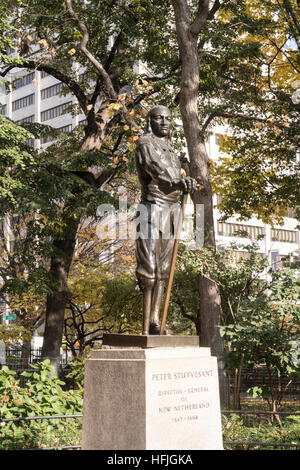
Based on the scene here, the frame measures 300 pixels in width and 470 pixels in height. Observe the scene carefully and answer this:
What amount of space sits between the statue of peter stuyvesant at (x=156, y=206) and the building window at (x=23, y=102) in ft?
202

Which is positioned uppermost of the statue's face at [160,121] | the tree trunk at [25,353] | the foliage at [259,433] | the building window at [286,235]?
the building window at [286,235]

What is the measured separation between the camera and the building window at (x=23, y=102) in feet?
221

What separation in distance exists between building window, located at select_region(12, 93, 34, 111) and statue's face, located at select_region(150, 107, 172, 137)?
6126cm

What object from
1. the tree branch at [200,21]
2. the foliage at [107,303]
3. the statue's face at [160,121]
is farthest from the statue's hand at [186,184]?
the foliage at [107,303]

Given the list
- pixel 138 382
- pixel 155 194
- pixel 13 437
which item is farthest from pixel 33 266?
pixel 138 382

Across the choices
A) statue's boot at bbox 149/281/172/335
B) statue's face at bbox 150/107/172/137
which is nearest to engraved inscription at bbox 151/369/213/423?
statue's boot at bbox 149/281/172/335

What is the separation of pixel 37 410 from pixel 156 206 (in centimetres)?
396

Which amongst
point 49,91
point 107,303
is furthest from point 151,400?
point 49,91

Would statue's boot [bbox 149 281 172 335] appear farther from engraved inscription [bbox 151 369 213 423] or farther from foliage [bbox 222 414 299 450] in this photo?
foliage [bbox 222 414 299 450]

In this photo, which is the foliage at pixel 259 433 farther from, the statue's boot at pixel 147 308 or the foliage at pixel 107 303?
the foliage at pixel 107 303

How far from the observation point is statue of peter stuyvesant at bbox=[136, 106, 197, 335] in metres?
7.72

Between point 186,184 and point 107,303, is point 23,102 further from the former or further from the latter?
point 186,184

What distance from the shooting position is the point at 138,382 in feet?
21.7

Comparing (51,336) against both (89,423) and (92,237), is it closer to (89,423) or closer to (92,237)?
(92,237)
